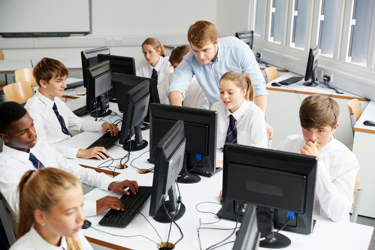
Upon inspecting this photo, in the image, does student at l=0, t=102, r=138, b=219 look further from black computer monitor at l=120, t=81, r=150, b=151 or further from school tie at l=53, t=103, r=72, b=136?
school tie at l=53, t=103, r=72, b=136

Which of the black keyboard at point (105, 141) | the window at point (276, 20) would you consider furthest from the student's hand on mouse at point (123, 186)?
the window at point (276, 20)

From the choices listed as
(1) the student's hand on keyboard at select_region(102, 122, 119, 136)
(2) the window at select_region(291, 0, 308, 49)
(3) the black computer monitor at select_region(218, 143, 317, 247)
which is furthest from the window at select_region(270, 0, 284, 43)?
(3) the black computer monitor at select_region(218, 143, 317, 247)

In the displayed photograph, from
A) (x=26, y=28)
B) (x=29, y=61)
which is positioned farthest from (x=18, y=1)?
(x=29, y=61)

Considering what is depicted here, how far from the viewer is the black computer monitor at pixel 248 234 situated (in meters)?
0.89

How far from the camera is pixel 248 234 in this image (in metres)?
0.94

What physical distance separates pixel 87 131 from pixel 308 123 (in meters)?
1.74

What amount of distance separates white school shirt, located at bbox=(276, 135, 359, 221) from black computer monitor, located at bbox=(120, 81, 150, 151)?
3.64 feet

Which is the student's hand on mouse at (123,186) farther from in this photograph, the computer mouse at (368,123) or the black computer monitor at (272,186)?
the computer mouse at (368,123)

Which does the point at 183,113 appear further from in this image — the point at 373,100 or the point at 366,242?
the point at 373,100

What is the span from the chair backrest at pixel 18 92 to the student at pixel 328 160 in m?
2.77

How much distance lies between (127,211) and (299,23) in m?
4.05

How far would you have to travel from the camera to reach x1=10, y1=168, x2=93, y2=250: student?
1.14 m

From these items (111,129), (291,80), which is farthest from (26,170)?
(291,80)

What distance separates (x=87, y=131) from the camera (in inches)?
112
